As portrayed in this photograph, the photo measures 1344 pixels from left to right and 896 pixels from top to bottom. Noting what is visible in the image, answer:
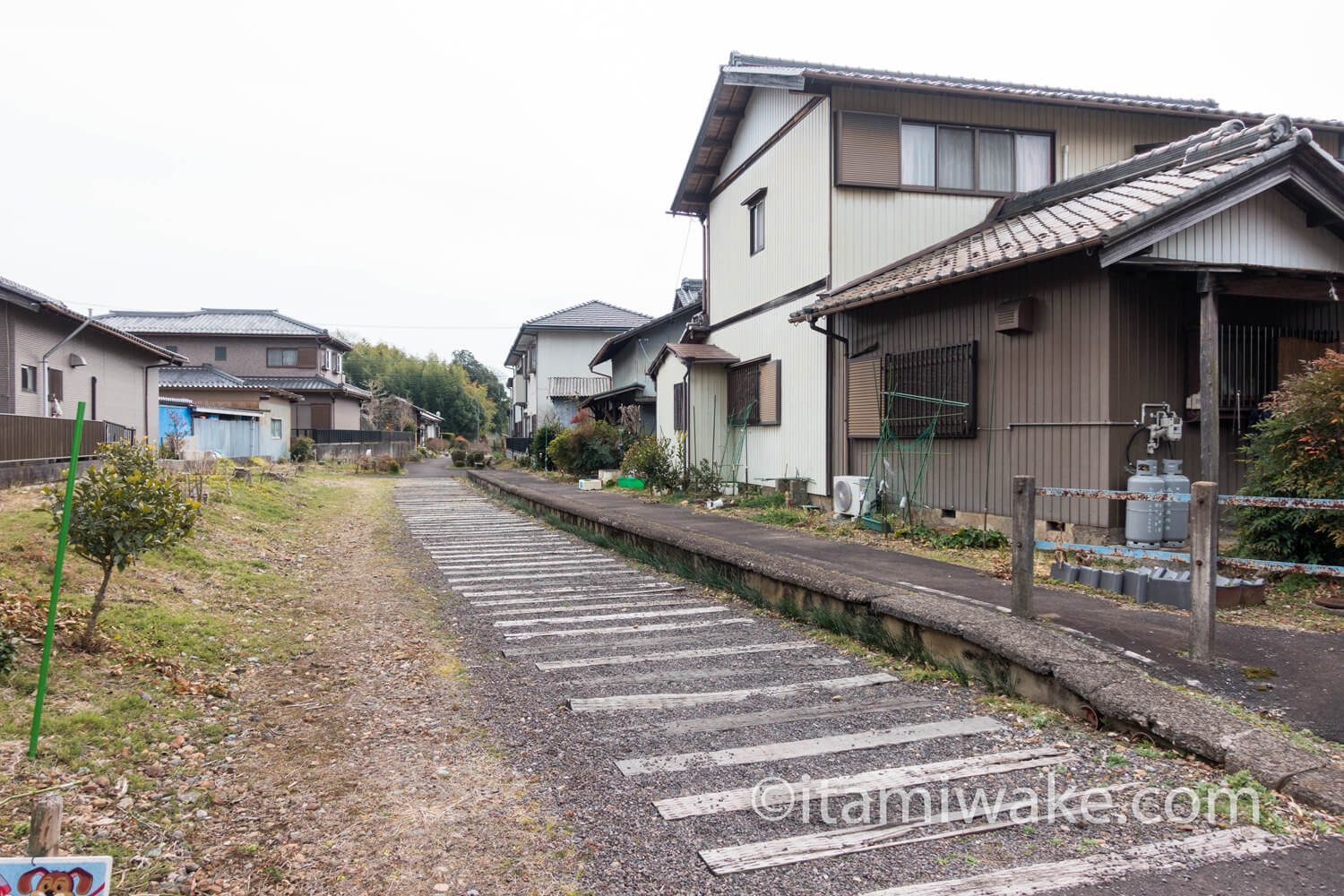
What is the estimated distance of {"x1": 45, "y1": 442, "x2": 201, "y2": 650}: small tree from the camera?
15.9ft

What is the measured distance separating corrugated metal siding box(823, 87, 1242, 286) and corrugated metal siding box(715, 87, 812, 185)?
1.60 meters

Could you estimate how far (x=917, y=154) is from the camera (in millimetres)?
11969

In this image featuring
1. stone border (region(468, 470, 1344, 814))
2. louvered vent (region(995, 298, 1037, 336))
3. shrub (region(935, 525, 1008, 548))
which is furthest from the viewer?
shrub (region(935, 525, 1008, 548))

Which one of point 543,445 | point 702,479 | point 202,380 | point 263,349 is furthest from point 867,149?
point 263,349

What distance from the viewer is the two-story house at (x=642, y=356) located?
85.9 ft

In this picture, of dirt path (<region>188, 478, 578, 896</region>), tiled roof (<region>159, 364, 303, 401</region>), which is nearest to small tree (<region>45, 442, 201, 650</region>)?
dirt path (<region>188, 478, 578, 896</region>)

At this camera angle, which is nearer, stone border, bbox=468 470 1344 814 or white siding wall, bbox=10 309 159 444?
stone border, bbox=468 470 1344 814

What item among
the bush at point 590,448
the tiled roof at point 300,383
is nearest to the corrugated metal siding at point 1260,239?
the bush at point 590,448

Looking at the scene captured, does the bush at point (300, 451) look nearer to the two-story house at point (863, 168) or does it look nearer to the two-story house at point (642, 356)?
the two-story house at point (642, 356)

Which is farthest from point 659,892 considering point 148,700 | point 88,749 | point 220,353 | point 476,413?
point 476,413

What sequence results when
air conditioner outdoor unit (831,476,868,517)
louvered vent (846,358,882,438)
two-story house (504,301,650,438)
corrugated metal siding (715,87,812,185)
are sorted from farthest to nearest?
two-story house (504,301,650,438) → corrugated metal siding (715,87,812,185) → louvered vent (846,358,882,438) → air conditioner outdoor unit (831,476,868,517)

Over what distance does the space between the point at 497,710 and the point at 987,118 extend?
11.2 m

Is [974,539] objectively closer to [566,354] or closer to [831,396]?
[831,396]

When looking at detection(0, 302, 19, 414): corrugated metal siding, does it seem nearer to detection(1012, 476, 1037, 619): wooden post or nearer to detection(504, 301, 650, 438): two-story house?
detection(1012, 476, 1037, 619): wooden post
